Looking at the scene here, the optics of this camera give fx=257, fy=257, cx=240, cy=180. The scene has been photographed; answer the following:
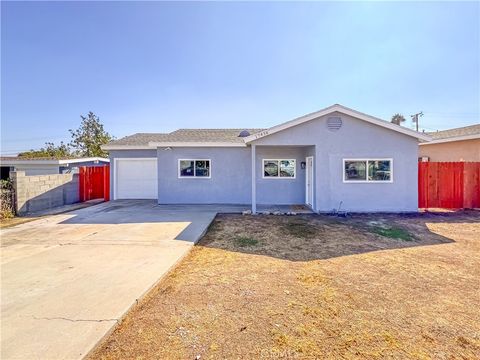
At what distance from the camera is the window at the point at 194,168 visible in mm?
13383

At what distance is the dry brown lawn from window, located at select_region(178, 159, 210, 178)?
21.7 ft

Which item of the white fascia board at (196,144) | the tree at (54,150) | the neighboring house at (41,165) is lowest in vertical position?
the neighboring house at (41,165)

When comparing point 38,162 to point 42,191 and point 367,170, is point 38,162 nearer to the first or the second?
point 42,191

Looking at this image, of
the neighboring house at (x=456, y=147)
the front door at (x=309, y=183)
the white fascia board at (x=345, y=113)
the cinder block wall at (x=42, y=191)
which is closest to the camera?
the white fascia board at (x=345, y=113)

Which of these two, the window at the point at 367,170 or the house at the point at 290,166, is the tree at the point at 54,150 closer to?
the house at the point at 290,166

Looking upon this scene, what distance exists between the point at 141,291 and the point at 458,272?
5.90 meters

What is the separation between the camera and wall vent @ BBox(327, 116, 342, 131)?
431 inches

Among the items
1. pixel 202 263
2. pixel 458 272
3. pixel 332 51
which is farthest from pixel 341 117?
pixel 202 263

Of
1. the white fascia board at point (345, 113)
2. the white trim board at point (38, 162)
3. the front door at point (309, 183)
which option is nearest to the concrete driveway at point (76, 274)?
the white fascia board at point (345, 113)

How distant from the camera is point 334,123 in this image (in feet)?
36.0

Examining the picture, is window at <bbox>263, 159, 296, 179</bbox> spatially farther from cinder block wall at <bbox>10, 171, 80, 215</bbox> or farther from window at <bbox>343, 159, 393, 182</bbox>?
cinder block wall at <bbox>10, 171, 80, 215</bbox>

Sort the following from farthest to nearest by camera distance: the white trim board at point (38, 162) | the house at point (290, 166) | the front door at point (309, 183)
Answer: the white trim board at point (38, 162) → the front door at point (309, 183) → the house at point (290, 166)

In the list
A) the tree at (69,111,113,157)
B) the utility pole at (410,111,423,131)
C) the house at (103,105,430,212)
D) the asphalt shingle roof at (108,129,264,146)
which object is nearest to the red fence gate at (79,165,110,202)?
the house at (103,105,430,212)

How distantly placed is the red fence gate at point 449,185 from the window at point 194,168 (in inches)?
402
